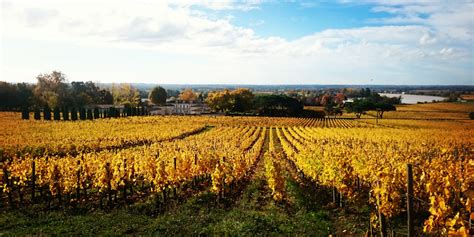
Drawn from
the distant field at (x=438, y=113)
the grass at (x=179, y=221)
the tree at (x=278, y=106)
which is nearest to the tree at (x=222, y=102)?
the tree at (x=278, y=106)

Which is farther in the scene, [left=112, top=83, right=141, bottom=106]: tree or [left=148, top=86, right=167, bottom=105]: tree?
[left=148, top=86, right=167, bottom=105]: tree

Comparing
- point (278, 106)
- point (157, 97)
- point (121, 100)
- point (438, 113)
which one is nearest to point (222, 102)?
point (278, 106)

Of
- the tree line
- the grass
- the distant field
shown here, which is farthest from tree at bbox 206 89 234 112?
the grass

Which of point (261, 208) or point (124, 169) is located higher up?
point (124, 169)

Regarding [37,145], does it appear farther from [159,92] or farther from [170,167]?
[159,92]

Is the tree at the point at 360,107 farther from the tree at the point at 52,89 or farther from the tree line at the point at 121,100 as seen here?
the tree at the point at 52,89

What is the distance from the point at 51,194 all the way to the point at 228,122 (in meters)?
59.7

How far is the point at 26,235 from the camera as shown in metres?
11.6

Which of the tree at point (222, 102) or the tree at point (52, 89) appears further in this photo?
the tree at point (222, 102)

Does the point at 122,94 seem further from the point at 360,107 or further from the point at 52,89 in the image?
the point at 360,107

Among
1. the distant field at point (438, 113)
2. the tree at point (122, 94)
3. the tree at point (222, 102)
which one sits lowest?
A: the distant field at point (438, 113)

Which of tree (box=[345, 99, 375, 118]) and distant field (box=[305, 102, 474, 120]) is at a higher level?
tree (box=[345, 99, 375, 118])

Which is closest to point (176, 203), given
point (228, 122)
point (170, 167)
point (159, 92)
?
point (170, 167)

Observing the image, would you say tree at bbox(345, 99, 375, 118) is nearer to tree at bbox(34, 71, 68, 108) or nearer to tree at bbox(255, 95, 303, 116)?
tree at bbox(255, 95, 303, 116)
